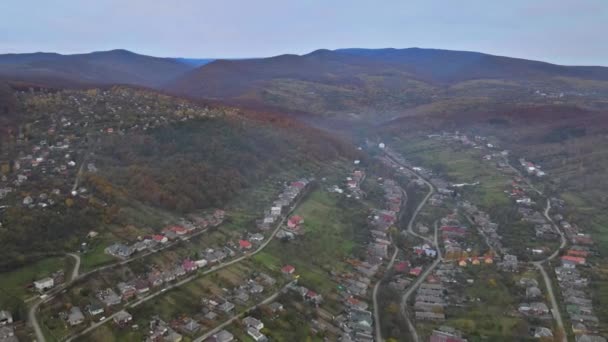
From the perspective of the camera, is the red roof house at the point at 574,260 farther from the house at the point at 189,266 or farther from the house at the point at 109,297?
the house at the point at 109,297

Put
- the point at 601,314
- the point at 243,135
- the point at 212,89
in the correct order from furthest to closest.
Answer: the point at 212,89
the point at 243,135
the point at 601,314

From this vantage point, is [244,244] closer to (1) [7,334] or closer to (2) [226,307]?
(2) [226,307]


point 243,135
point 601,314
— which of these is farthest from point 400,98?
point 601,314

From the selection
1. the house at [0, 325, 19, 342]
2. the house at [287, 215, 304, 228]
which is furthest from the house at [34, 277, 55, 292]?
the house at [287, 215, 304, 228]

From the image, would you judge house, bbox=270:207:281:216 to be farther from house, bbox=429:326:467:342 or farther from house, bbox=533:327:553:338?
house, bbox=533:327:553:338

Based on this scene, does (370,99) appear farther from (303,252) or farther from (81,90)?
(303,252)

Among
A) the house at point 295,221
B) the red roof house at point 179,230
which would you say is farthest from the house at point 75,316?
the house at point 295,221

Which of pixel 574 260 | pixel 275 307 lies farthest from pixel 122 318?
pixel 574 260
